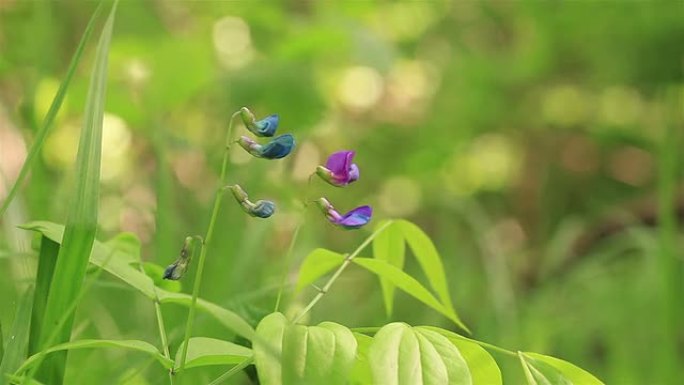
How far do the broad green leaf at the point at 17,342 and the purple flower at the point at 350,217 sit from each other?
24cm

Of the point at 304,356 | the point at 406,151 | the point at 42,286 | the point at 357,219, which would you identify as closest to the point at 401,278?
the point at 357,219

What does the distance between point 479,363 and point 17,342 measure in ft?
1.08

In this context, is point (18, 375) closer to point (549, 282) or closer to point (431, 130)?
point (549, 282)

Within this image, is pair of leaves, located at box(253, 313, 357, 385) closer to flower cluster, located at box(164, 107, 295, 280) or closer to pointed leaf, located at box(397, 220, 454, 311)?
flower cluster, located at box(164, 107, 295, 280)

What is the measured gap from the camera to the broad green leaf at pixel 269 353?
0.57 m

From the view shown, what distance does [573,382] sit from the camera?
0.66 metres

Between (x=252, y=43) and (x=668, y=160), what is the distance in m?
1.22

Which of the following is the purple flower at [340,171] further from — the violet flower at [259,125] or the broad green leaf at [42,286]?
the broad green leaf at [42,286]

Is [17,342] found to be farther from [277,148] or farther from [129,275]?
[277,148]

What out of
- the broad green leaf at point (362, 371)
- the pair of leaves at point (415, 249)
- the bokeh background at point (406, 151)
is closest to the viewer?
the broad green leaf at point (362, 371)

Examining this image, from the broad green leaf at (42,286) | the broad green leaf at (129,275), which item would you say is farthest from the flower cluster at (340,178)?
the broad green leaf at (42,286)

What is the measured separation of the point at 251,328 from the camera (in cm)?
65

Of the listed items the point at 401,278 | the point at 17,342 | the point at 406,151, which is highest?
the point at 401,278

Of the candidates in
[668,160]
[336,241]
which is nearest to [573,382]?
[668,160]
